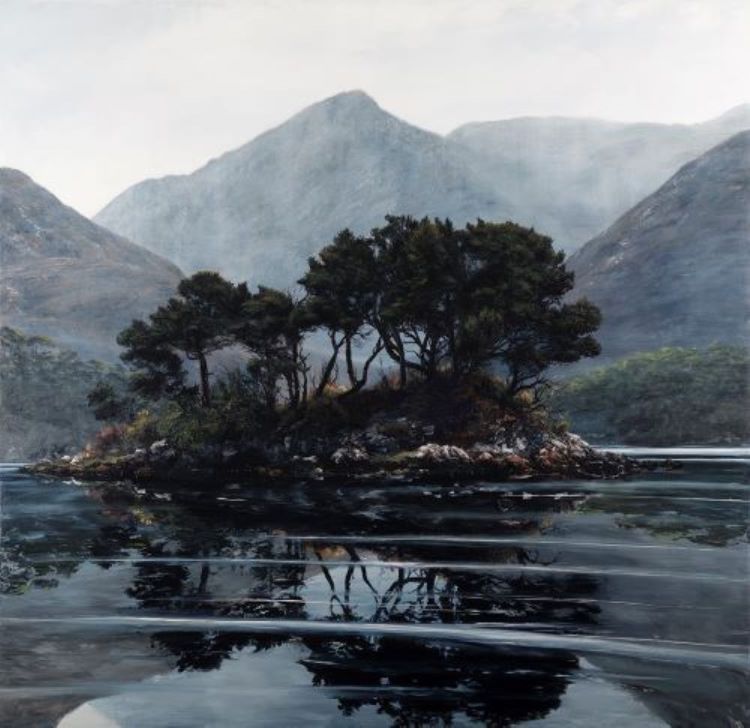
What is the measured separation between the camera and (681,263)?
23.7 m

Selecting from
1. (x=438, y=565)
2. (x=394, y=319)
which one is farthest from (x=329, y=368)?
(x=438, y=565)

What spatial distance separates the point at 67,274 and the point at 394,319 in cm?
987

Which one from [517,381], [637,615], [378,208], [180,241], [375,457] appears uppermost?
[378,208]

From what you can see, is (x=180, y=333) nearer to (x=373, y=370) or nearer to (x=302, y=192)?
(x=373, y=370)

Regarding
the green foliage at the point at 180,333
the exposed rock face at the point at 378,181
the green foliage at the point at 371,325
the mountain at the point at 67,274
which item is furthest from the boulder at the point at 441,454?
the mountain at the point at 67,274

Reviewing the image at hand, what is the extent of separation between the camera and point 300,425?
1065 inches

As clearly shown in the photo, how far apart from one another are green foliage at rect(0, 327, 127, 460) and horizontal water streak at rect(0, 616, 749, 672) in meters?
9.69

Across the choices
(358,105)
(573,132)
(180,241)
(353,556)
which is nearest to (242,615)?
(353,556)

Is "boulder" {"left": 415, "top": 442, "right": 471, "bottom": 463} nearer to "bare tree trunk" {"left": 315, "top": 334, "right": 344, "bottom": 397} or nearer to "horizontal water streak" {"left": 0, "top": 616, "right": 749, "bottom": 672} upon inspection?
"bare tree trunk" {"left": 315, "top": 334, "right": 344, "bottom": 397}

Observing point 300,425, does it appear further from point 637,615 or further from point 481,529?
point 637,615

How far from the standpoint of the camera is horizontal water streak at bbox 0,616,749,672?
841 centimetres

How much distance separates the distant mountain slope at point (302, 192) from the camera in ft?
51.5

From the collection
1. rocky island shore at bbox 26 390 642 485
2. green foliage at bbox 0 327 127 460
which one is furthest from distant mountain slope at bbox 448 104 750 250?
green foliage at bbox 0 327 127 460

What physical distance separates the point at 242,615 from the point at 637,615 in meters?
4.46
